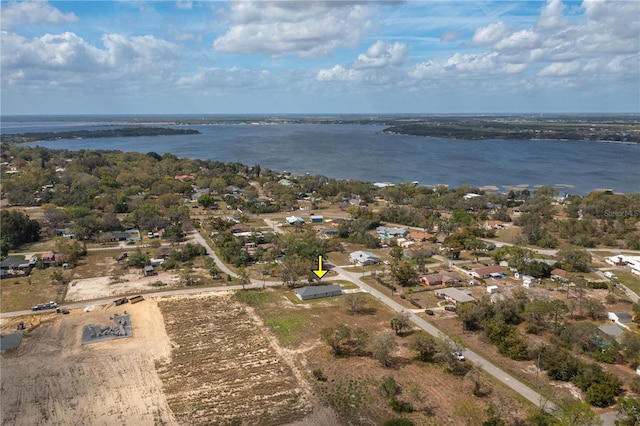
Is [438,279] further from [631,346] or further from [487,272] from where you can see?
[631,346]

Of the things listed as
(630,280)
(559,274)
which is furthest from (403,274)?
(630,280)

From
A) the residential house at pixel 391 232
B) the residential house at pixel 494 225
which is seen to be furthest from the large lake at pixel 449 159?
the residential house at pixel 391 232

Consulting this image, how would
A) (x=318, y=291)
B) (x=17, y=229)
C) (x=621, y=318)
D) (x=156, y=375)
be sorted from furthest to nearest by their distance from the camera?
1. (x=17, y=229)
2. (x=318, y=291)
3. (x=621, y=318)
4. (x=156, y=375)

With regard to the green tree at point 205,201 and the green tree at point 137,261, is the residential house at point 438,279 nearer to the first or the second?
the green tree at point 137,261

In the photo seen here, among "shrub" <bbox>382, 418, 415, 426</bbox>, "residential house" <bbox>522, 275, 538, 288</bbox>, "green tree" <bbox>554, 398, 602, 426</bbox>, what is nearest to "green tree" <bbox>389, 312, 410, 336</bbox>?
"shrub" <bbox>382, 418, 415, 426</bbox>

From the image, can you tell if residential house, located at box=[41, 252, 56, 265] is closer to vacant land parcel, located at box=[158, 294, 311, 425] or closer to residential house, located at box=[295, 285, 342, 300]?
vacant land parcel, located at box=[158, 294, 311, 425]

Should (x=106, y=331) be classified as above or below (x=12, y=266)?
below
